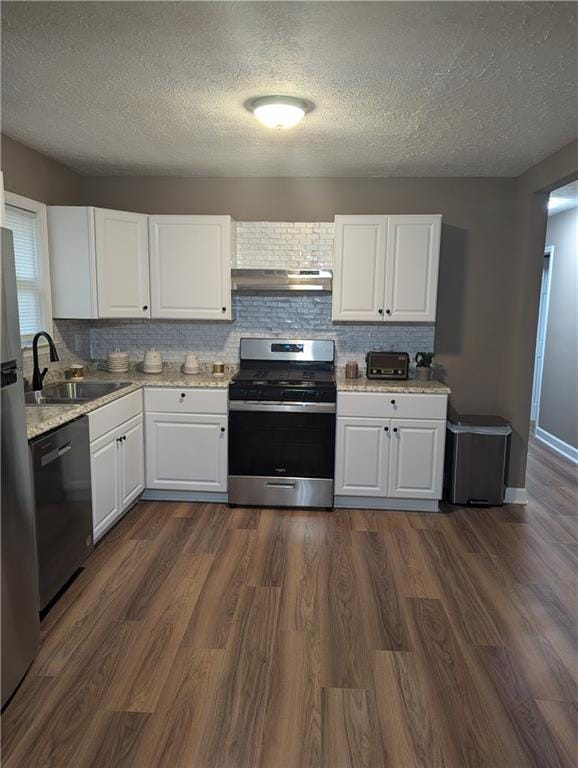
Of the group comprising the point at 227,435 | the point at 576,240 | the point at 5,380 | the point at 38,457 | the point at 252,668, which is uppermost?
the point at 576,240

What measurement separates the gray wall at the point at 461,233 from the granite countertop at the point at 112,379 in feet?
4.30

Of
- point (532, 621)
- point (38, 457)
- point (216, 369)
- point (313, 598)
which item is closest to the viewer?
point (38, 457)

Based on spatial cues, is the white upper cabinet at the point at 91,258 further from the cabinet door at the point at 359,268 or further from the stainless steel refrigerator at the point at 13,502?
the stainless steel refrigerator at the point at 13,502

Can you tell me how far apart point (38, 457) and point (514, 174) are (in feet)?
12.0

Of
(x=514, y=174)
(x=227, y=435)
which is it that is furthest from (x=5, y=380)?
(x=514, y=174)

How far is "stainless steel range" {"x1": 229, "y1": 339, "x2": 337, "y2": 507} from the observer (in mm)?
3549

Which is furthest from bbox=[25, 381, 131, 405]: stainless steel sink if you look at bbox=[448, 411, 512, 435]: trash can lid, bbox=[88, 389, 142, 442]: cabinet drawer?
bbox=[448, 411, 512, 435]: trash can lid

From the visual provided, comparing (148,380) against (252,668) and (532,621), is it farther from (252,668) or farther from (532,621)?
(532,621)

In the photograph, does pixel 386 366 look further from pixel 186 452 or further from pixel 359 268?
pixel 186 452

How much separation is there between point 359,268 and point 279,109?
1.50 metres

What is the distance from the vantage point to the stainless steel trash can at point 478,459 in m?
3.69

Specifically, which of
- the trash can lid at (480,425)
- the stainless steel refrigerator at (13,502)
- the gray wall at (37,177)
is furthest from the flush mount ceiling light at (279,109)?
the trash can lid at (480,425)

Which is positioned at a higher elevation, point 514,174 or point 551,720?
point 514,174

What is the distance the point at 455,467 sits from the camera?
3762 millimetres
